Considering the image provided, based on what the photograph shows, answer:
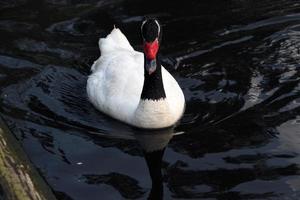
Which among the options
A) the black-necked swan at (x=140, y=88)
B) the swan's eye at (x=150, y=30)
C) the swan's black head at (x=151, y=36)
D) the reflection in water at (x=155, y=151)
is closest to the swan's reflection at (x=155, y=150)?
the reflection in water at (x=155, y=151)

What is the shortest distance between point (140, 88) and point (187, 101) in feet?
2.16

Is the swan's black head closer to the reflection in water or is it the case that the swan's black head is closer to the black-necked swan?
the black-necked swan

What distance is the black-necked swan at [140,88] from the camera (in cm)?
819

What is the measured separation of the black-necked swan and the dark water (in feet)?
0.52

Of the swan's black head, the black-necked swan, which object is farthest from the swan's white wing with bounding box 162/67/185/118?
the swan's black head

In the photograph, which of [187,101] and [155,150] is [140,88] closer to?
[187,101]

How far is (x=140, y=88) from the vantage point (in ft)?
29.8

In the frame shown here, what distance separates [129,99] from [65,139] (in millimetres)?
995

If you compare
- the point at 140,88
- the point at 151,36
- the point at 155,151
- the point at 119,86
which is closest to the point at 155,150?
the point at 155,151

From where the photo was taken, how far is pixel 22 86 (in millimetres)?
9805

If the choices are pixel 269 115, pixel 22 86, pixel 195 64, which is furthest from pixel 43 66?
pixel 269 115

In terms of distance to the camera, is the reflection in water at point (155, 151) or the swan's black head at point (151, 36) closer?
the reflection in water at point (155, 151)

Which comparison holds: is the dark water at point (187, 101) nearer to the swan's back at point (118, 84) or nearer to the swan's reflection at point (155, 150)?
the swan's reflection at point (155, 150)

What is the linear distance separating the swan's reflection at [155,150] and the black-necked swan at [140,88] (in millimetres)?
107
